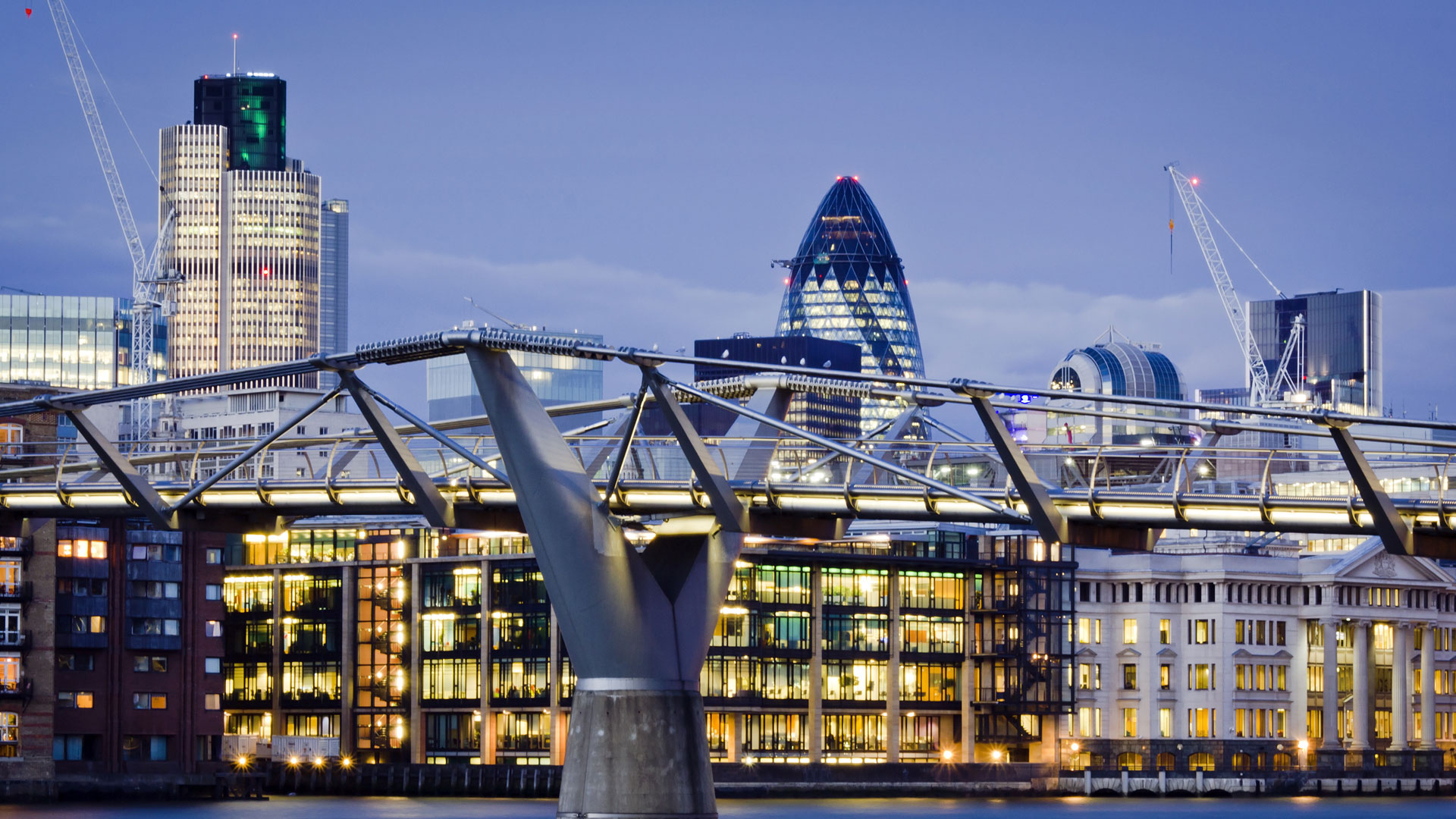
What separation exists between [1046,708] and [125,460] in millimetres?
98858

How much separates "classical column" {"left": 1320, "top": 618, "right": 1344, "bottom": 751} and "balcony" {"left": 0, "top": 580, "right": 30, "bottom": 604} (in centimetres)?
9410

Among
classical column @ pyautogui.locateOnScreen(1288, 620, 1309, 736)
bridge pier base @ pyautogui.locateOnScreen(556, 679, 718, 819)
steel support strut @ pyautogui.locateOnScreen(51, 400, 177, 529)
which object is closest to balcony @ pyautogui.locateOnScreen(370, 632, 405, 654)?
classical column @ pyautogui.locateOnScreen(1288, 620, 1309, 736)

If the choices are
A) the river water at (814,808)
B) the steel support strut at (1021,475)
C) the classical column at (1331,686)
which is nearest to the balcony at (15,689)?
the river water at (814,808)

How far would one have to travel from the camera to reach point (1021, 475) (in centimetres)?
6450

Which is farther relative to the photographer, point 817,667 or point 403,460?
point 817,667

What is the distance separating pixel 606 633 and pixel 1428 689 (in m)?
133

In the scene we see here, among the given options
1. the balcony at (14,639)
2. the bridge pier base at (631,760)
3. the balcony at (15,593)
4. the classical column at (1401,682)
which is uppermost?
the balcony at (15,593)

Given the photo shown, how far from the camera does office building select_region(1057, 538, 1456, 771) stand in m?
174

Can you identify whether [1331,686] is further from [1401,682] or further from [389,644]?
[389,644]

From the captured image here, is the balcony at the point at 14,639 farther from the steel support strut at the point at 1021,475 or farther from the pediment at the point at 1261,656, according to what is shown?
the pediment at the point at 1261,656

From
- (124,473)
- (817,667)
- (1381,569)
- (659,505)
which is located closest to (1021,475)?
(659,505)

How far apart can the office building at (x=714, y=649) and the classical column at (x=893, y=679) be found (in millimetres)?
155

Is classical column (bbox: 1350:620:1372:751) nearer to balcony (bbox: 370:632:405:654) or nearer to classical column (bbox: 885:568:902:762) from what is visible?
classical column (bbox: 885:568:902:762)

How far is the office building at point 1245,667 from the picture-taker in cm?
17388
